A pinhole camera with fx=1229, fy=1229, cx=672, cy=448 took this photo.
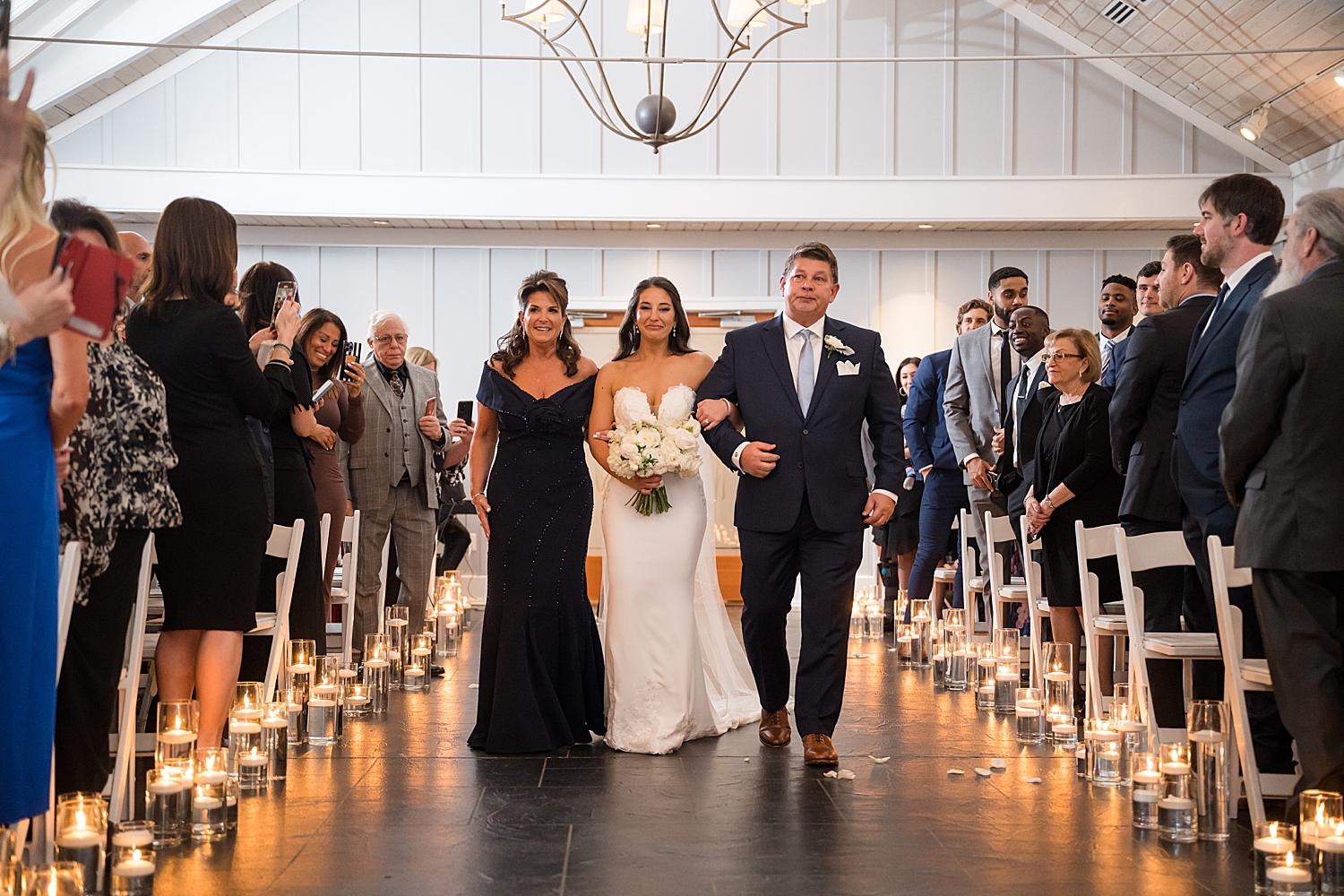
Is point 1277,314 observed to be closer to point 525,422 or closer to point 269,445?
point 525,422

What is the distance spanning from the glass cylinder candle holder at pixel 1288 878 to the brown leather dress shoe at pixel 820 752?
1749 mm

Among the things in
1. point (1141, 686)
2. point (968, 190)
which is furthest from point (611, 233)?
point (1141, 686)

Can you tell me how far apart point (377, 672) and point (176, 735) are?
2.22 m

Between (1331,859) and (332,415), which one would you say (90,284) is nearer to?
(1331,859)

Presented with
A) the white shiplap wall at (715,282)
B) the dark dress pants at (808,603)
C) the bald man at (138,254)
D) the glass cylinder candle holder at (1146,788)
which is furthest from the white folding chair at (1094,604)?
the white shiplap wall at (715,282)

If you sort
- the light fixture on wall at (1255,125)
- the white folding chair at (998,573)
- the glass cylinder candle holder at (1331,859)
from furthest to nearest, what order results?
the light fixture on wall at (1255,125), the white folding chair at (998,573), the glass cylinder candle holder at (1331,859)

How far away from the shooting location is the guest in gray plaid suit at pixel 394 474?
6734 mm

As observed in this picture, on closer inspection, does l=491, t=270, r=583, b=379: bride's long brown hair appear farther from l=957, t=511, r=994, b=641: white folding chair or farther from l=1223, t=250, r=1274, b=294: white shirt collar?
l=957, t=511, r=994, b=641: white folding chair

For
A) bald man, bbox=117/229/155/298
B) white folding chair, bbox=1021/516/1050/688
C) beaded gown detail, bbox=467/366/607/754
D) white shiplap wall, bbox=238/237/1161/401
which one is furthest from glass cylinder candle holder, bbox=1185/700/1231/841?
white shiplap wall, bbox=238/237/1161/401

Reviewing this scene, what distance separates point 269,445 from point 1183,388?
3562 mm

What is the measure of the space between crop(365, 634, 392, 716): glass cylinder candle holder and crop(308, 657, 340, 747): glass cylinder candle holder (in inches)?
23.1

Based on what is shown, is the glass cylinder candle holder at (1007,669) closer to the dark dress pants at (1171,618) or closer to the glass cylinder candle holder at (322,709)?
the dark dress pants at (1171,618)

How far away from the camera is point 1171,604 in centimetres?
478

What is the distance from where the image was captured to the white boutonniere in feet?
15.4
